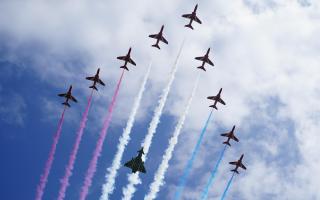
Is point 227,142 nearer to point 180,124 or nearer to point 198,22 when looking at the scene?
point 180,124

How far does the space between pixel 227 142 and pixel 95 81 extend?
39963mm

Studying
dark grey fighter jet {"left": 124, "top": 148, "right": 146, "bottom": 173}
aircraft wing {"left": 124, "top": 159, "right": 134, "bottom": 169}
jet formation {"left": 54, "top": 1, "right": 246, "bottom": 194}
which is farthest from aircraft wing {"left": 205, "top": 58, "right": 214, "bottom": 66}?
aircraft wing {"left": 124, "top": 159, "right": 134, "bottom": 169}

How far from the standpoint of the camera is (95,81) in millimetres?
108000

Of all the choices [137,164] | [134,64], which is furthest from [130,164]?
[134,64]

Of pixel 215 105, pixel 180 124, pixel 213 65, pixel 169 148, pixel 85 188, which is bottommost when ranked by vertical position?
pixel 85 188

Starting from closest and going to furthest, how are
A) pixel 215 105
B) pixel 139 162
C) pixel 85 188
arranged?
pixel 85 188 → pixel 139 162 → pixel 215 105

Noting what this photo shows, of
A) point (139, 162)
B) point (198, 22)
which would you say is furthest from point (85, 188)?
point (198, 22)

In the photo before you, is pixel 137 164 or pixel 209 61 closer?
pixel 137 164

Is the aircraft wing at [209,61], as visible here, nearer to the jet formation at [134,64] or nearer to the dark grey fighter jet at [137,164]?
the jet formation at [134,64]

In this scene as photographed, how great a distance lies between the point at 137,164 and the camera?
104688mm

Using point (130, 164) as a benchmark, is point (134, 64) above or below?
above

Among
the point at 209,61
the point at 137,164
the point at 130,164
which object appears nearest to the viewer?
the point at 130,164

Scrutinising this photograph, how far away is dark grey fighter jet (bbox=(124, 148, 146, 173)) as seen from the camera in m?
104

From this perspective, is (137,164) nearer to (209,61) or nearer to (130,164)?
(130,164)
